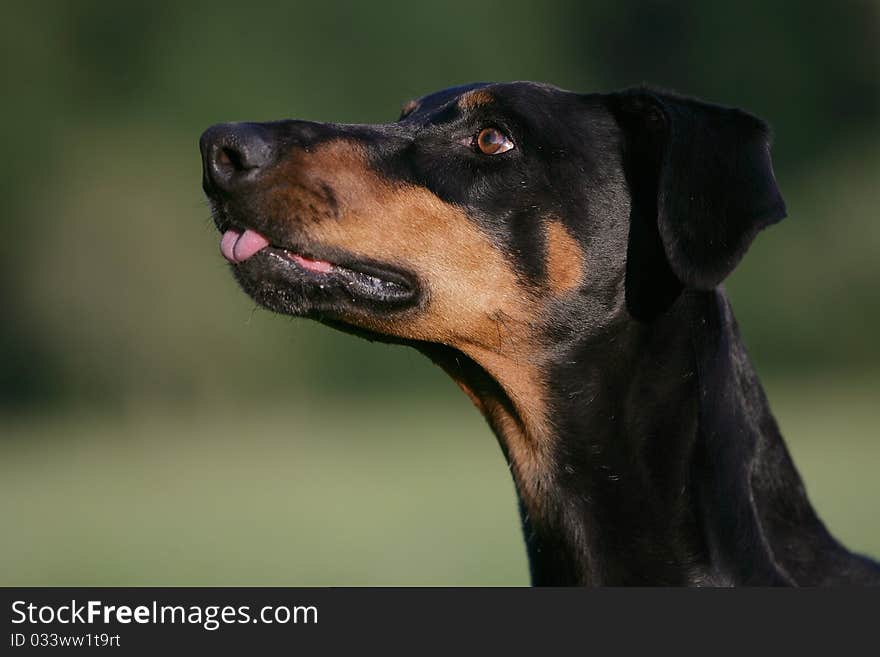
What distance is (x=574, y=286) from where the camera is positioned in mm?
4629

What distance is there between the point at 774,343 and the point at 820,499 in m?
17.9

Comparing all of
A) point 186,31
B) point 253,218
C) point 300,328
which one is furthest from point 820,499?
point 186,31

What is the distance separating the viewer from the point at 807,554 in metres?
4.40

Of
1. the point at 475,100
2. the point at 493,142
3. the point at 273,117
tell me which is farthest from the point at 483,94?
the point at 273,117

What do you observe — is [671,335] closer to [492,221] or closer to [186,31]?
[492,221]

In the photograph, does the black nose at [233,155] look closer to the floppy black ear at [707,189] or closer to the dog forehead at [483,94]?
the dog forehead at [483,94]

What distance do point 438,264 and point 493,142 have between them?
563mm

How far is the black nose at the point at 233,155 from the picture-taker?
4.24 metres

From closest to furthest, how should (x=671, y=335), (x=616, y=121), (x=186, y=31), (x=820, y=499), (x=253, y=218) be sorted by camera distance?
(x=253, y=218) < (x=671, y=335) < (x=616, y=121) < (x=820, y=499) < (x=186, y=31)

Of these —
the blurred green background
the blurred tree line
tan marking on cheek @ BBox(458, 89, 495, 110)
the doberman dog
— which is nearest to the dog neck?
the doberman dog

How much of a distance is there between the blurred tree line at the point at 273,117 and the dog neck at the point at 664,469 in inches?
792

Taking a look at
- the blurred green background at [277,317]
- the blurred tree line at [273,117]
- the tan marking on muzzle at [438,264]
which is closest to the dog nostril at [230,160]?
the tan marking on muzzle at [438,264]

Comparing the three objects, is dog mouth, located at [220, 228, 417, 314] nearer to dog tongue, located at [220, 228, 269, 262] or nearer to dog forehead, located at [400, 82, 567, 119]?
dog tongue, located at [220, 228, 269, 262]

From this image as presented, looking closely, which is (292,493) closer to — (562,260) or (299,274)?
(562,260)
